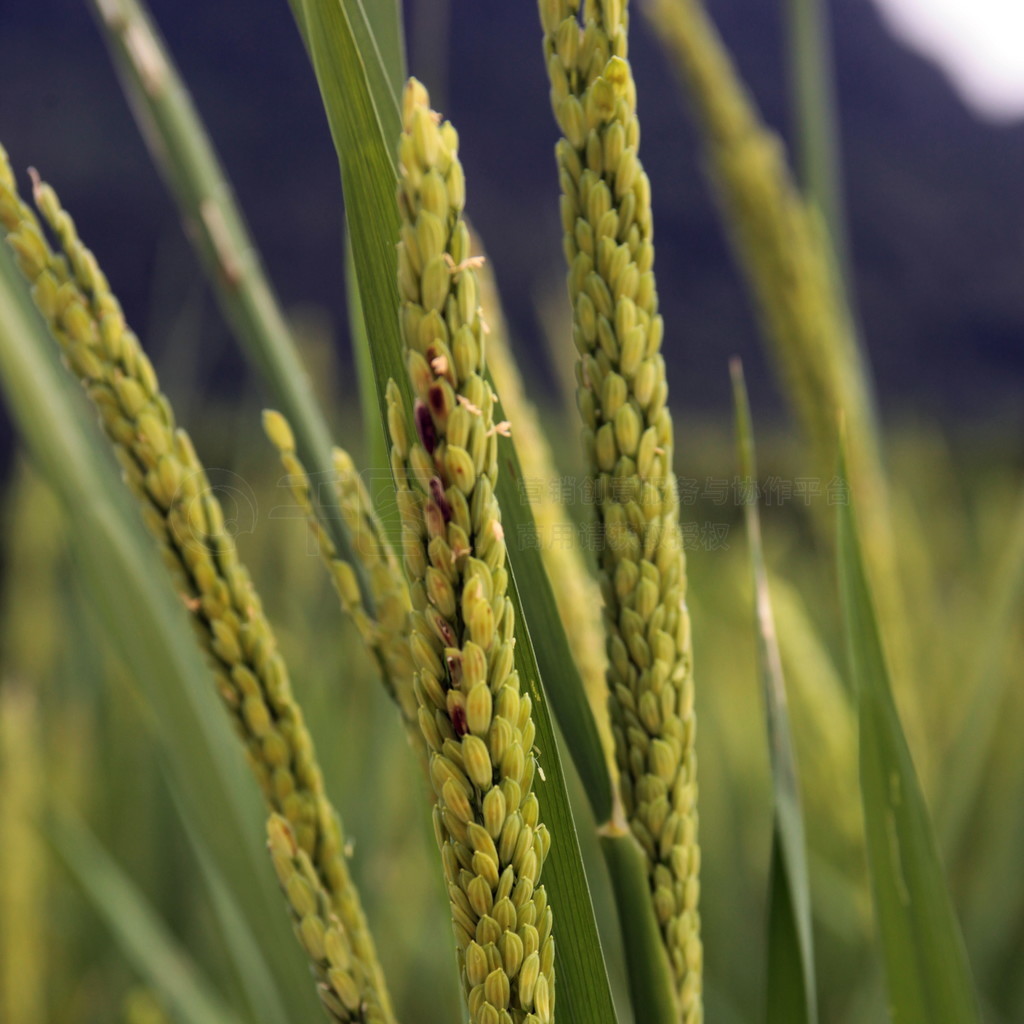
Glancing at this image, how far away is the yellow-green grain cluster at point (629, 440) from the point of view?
0.21 m

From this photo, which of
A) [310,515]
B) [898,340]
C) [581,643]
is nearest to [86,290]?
[310,515]

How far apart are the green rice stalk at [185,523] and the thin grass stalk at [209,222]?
0.07 meters

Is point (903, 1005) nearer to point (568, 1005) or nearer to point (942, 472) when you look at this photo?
point (568, 1005)

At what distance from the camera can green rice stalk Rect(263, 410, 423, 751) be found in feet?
0.80

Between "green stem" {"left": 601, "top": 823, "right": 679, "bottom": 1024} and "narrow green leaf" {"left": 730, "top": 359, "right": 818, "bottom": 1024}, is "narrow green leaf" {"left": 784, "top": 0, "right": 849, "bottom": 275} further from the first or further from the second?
"green stem" {"left": 601, "top": 823, "right": 679, "bottom": 1024}

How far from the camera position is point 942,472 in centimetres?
191

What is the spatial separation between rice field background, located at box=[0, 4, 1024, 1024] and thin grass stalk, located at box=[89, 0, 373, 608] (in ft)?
0.10

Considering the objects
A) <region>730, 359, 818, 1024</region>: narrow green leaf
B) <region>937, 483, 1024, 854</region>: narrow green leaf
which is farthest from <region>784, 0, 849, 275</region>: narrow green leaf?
<region>730, 359, 818, 1024</region>: narrow green leaf

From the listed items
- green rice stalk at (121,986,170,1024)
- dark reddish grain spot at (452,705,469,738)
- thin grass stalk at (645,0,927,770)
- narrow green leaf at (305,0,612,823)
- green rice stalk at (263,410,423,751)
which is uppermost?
thin grass stalk at (645,0,927,770)

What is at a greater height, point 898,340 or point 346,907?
point 898,340

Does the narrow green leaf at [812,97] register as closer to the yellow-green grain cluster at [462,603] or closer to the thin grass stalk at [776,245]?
the thin grass stalk at [776,245]

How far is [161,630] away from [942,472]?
1.90m

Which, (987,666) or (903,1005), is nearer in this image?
(903,1005)

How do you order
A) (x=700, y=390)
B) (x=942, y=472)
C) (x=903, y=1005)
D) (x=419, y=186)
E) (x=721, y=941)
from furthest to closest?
(x=700, y=390) < (x=942, y=472) < (x=721, y=941) < (x=903, y=1005) < (x=419, y=186)
